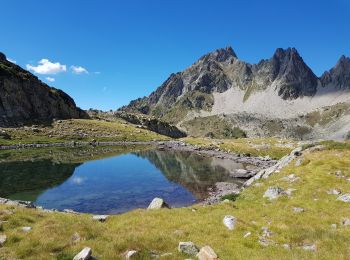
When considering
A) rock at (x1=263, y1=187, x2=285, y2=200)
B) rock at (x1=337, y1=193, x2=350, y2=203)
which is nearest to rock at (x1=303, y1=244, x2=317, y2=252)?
rock at (x1=337, y1=193, x2=350, y2=203)

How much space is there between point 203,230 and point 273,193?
14.2 m

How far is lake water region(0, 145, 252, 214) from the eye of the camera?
5653cm

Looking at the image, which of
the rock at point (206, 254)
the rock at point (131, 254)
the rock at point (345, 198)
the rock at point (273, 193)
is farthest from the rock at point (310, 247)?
the rock at point (273, 193)

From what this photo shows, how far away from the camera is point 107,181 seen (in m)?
77.2

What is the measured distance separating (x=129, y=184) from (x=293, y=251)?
57869 millimetres

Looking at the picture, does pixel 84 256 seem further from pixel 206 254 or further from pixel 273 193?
pixel 273 193

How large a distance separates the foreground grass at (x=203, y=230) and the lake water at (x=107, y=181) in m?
24.7

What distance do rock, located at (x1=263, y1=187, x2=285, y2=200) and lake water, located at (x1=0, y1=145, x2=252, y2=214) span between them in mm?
21987

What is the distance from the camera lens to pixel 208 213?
2950cm

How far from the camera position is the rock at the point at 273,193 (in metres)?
34.5

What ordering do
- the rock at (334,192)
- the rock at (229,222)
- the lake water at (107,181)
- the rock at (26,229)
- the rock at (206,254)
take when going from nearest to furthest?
1. the rock at (206,254)
2. the rock at (26,229)
3. the rock at (229,222)
4. the rock at (334,192)
5. the lake water at (107,181)

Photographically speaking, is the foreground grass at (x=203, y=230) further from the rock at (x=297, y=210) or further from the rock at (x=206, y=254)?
the rock at (x=206, y=254)

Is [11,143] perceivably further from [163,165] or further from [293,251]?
[293,251]

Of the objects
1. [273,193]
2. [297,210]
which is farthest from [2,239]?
[273,193]
